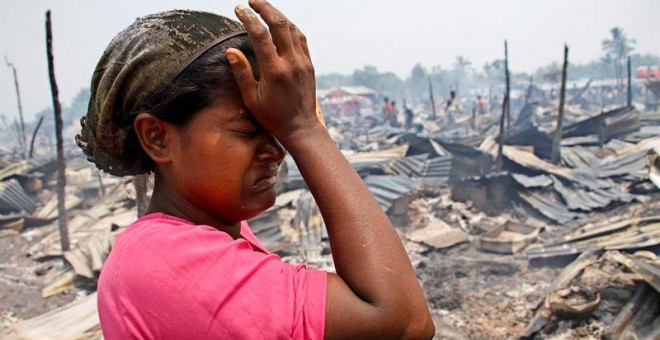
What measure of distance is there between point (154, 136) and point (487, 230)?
9.95 metres

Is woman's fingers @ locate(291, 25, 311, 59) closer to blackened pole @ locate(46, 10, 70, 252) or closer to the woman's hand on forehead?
the woman's hand on forehead

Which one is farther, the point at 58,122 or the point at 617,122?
the point at 617,122

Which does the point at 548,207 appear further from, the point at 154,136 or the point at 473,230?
the point at 154,136

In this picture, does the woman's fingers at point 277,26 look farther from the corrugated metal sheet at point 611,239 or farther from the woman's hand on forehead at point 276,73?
the corrugated metal sheet at point 611,239

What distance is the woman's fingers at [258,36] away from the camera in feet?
3.04

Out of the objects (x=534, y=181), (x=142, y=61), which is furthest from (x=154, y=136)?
(x=534, y=181)

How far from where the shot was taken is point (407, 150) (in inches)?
656

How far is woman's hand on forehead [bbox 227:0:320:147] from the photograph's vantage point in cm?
93

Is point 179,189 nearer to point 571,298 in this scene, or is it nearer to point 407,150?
point 571,298

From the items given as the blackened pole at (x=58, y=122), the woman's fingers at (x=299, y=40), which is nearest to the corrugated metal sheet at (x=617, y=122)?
the blackened pole at (x=58, y=122)

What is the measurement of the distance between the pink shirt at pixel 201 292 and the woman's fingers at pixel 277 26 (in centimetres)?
44

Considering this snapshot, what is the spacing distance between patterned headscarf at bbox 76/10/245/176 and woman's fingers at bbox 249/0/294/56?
0.09m

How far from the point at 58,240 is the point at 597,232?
12.7 meters

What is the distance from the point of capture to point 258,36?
928 millimetres
